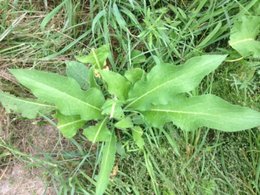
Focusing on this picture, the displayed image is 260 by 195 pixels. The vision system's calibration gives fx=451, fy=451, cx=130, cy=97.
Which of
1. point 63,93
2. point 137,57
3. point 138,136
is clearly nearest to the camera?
point 63,93

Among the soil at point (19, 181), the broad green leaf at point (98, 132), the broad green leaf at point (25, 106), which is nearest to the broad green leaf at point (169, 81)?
the broad green leaf at point (98, 132)

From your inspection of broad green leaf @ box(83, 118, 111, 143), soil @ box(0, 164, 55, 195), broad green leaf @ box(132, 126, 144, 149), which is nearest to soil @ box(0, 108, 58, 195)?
soil @ box(0, 164, 55, 195)

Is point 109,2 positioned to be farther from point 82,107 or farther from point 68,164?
point 68,164

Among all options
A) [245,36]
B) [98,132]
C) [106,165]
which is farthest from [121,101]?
[245,36]

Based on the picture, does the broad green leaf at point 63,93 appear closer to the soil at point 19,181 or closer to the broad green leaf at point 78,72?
the broad green leaf at point 78,72

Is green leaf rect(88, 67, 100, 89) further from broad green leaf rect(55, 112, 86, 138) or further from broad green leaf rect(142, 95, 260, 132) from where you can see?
broad green leaf rect(142, 95, 260, 132)

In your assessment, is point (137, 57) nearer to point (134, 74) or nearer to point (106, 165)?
point (134, 74)
